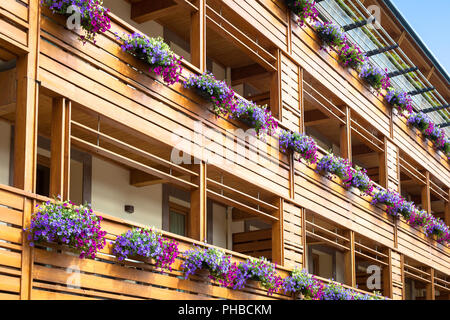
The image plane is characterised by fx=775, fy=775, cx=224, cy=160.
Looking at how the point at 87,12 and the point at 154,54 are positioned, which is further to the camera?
the point at 154,54

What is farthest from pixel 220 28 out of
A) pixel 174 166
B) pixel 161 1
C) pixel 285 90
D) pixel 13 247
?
pixel 13 247

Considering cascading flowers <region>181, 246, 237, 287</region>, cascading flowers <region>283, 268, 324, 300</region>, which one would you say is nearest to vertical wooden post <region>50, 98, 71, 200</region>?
cascading flowers <region>181, 246, 237, 287</region>

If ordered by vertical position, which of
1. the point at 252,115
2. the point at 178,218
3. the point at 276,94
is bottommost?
the point at 178,218

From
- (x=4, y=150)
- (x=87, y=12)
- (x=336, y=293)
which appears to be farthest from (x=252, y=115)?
(x=4, y=150)

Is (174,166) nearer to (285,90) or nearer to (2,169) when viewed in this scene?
(2,169)

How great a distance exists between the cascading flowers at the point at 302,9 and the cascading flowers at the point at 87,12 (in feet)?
21.9

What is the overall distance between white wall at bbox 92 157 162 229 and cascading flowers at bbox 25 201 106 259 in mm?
3338

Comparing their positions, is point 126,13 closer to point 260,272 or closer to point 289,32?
point 289,32

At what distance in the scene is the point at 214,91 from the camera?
13367 millimetres

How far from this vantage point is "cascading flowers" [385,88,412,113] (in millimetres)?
21672

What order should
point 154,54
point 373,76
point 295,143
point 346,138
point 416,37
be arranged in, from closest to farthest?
point 154,54 → point 295,143 → point 346,138 → point 373,76 → point 416,37

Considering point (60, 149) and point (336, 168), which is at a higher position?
point (336, 168)

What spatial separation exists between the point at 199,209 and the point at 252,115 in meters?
2.35

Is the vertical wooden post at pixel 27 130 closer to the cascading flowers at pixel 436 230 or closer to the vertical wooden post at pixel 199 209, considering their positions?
the vertical wooden post at pixel 199 209
